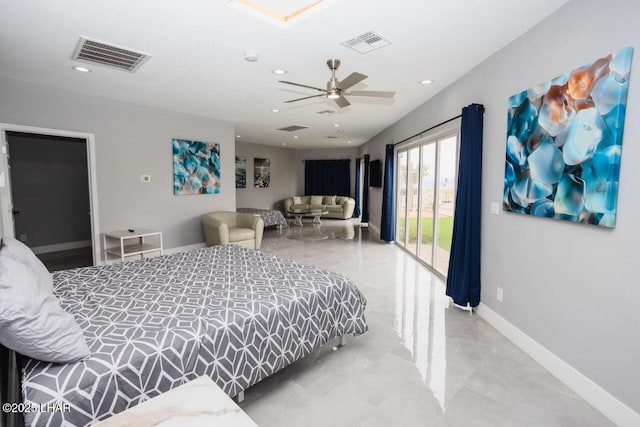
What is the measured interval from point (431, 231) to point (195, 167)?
14.0 feet

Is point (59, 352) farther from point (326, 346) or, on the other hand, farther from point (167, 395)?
point (326, 346)

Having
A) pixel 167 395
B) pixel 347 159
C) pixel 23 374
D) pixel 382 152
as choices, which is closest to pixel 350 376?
pixel 167 395

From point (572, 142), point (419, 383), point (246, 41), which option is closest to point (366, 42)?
point (246, 41)

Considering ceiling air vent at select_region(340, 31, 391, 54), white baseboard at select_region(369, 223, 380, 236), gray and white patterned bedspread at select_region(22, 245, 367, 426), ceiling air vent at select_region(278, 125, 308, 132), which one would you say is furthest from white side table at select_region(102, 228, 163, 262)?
white baseboard at select_region(369, 223, 380, 236)

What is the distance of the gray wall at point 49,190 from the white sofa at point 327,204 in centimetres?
554

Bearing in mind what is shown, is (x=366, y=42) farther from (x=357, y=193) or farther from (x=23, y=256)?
(x=357, y=193)

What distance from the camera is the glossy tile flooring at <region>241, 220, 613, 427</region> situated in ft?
5.95

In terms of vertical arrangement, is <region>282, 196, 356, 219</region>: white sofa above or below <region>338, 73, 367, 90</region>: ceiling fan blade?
below

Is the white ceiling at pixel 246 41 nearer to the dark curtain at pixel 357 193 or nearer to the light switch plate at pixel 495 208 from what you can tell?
the light switch plate at pixel 495 208

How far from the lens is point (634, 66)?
170 centimetres

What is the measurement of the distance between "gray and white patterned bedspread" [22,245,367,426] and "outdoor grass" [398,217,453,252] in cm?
230

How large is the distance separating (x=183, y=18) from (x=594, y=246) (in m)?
3.25

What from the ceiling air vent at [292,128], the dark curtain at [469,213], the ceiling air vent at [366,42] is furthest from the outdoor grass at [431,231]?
the ceiling air vent at [292,128]

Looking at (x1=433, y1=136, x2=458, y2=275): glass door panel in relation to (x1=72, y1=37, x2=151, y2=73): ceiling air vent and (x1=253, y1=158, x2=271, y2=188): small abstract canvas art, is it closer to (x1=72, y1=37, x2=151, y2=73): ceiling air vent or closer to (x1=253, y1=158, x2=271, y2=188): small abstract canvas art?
(x1=72, y1=37, x2=151, y2=73): ceiling air vent
